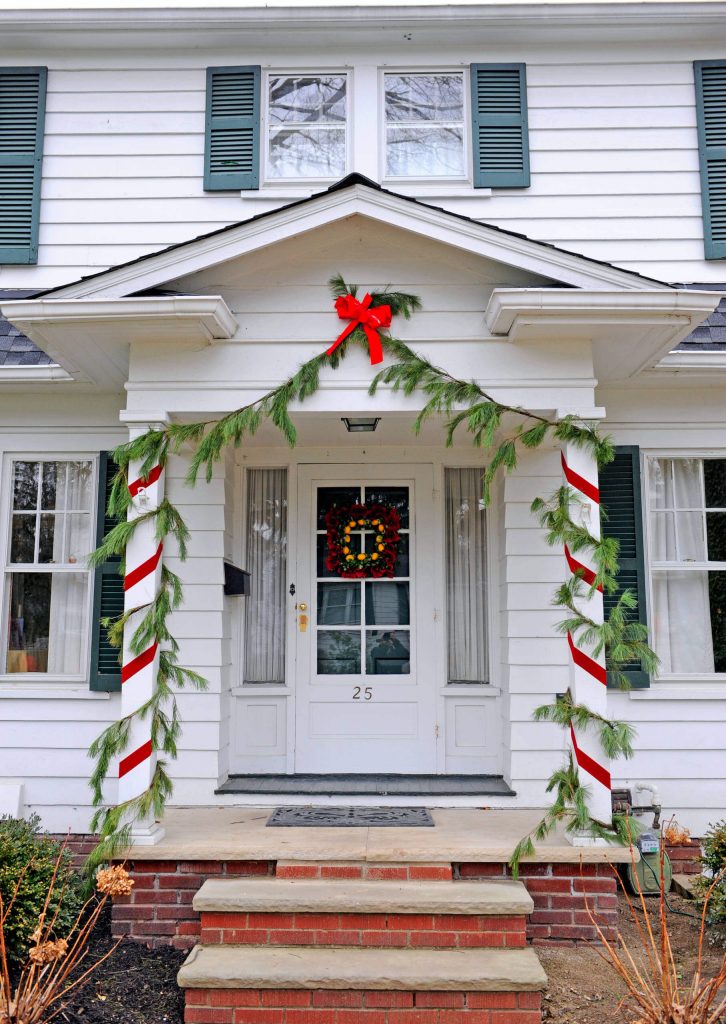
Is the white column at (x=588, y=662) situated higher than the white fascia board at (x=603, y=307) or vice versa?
the white fascia board at (x=603, y=307)

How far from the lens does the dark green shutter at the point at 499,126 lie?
6141 mm

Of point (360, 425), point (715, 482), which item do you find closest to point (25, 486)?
point (360, 425)

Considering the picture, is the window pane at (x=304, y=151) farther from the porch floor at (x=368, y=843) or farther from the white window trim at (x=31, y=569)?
the porch floor at (x=368, y=843)

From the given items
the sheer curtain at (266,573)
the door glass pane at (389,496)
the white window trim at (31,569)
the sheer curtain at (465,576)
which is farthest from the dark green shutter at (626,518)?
the white window trim at (31,569)

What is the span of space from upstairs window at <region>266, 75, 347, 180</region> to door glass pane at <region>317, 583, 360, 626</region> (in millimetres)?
3098

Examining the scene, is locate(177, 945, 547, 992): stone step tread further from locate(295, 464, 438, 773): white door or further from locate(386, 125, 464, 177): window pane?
locate(386, 125, 464, 177): window pane

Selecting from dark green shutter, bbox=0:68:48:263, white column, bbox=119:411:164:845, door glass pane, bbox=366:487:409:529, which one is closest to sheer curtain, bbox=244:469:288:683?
door glass pane, bbox=366:487:409:529

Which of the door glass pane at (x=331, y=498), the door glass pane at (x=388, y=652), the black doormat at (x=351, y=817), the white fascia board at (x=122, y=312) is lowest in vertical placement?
the black doormat at (x=351, y=817)

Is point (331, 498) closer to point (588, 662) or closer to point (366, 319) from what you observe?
point (366, 319)

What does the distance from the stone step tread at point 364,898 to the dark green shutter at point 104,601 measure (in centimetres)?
183

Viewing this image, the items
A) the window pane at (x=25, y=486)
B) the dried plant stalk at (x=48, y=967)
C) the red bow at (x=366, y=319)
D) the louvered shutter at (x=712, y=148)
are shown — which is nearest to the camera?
the dried plant stalk at (x=48, y=967)

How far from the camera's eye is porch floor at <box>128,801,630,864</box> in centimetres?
408

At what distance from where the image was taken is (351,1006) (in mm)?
3525

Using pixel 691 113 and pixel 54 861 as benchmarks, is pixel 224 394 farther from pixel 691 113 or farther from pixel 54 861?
pixel 691 113
